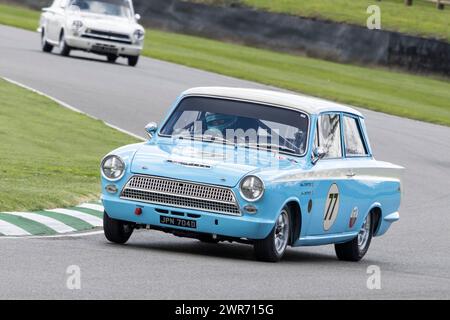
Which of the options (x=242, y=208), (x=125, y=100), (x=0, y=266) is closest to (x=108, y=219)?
(x=242, y=208)

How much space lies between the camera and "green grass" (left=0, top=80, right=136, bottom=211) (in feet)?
47.4

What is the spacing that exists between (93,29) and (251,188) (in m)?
22.4

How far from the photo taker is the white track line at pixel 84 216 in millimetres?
13430

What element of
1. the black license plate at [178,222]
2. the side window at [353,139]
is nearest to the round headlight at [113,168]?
the black license plate at [178,222]

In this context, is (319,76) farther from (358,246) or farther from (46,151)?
(358,246)

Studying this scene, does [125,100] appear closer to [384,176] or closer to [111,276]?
[384,176]

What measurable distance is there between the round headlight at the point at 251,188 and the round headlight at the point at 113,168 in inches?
42.6

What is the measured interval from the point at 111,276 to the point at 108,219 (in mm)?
2142

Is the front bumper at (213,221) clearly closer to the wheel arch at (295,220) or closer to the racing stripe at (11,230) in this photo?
the wheel arch at (295,220)

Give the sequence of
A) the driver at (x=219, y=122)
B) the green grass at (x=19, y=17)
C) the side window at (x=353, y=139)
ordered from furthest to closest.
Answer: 1. the green grass at (x=19, y=17)
2. the side window at (x=353, y=139)
3. the driver at (x=219, y=122)

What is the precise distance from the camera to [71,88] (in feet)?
89.6

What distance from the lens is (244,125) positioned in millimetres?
12453

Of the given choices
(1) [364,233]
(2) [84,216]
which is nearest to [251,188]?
(1) [364,233]
